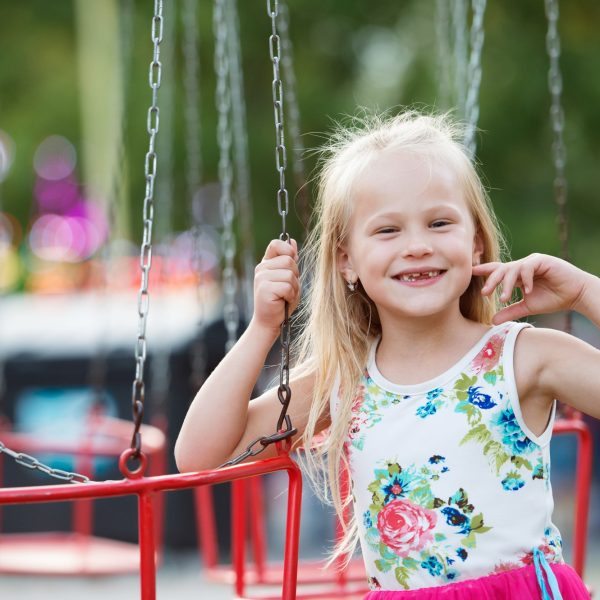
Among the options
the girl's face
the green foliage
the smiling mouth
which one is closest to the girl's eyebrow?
the girl's face

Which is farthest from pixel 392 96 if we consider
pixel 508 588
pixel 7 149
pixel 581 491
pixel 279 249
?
pixel 508 588

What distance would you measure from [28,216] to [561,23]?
7621mm

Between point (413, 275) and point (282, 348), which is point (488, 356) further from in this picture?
point (282, 348)

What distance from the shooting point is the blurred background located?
827 cm

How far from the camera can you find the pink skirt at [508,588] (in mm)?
1998

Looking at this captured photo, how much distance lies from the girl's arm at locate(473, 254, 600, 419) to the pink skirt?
1.01ft

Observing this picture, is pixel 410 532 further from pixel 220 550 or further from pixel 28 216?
pixel 28 216

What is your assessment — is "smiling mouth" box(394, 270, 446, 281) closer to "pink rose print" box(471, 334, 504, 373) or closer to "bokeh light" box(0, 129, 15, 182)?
"pink rose print" box(471, 334, 504, 373)

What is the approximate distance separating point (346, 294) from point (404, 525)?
0.52m

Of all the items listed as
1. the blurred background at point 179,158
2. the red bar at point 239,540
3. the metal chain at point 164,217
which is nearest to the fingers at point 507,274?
the red bar at point 239,540

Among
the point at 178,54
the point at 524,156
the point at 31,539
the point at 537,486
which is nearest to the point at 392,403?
the point at 537,486

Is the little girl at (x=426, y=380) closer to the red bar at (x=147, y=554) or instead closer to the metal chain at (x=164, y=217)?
the red bar at (x=147, y=554)

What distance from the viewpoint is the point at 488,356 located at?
2141mm

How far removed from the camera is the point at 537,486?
2.07 m
